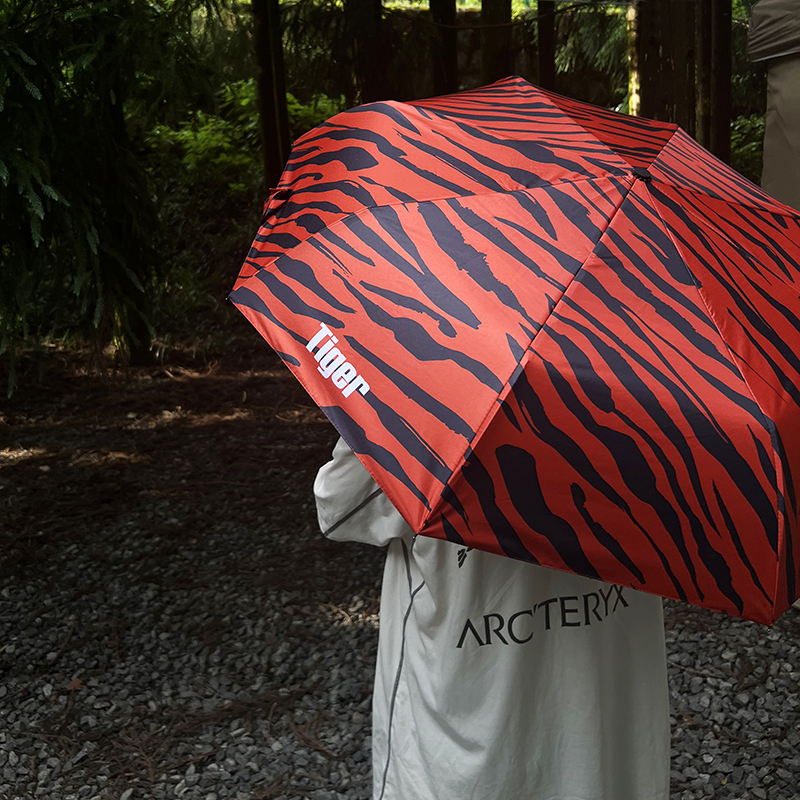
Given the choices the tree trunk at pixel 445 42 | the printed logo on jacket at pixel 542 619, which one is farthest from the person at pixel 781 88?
the printed logo on jacket at pixel 542 619

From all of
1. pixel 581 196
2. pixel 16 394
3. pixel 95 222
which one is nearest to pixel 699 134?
pixel 95 222

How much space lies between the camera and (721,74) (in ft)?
18.2

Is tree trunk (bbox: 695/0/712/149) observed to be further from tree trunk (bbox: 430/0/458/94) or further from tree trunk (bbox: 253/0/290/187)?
tree trunk (bbox: 253/0/290/187)

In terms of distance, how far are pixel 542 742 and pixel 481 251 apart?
1.13 meters

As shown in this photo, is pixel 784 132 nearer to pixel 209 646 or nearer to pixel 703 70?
pixel 703 70

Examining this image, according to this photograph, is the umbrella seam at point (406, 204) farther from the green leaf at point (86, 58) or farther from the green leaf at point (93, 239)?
the green leaf at point (86, 58)

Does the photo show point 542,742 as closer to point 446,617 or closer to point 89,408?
point 446,617

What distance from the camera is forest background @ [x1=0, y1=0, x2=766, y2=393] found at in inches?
168

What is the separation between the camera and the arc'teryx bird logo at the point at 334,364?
1475 millimetres

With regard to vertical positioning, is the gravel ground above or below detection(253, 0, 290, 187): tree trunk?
below

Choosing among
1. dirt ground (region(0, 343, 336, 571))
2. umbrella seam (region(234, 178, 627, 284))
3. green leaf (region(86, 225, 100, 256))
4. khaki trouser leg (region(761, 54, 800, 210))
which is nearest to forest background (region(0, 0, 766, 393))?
green leaf (region(86, 225, 100, 256))

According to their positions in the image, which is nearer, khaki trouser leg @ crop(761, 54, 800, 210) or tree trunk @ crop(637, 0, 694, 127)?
khaki trouser leg @ crop(761, 54, 800, 210)

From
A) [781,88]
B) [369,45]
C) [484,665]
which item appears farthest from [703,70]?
[484,665]

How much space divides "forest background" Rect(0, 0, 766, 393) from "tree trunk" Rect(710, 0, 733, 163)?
0.01 meters
